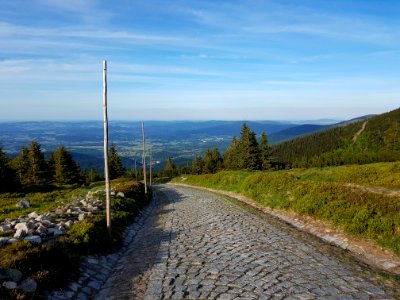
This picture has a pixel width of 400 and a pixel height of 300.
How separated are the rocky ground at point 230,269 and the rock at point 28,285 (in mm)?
578

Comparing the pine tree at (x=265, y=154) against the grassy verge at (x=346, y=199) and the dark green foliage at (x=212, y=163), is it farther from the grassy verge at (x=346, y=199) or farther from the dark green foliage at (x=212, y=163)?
the grassy verge at (x=346, y=199)

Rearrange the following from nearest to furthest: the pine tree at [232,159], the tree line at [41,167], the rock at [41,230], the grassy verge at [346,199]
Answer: the rock at [41,230], the grassy verge at [346,199], the tree line at [41,167], the pine tree at [232,159]

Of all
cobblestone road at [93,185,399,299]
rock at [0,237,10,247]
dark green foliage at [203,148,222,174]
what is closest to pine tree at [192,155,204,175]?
dark green foliage at [203,148,222,174]

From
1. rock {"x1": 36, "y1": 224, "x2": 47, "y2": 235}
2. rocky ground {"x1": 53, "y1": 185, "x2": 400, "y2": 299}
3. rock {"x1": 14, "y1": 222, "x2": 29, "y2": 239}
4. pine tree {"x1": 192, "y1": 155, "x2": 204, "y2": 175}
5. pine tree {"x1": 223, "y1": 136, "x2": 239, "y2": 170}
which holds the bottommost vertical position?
pine tree {"x1": 192, "y1": 155, "x2": 204, "y2": 175}

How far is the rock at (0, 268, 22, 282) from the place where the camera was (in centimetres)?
816

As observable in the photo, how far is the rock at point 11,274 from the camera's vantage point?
8164mm

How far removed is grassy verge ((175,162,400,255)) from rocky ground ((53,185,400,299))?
1669 millimetres

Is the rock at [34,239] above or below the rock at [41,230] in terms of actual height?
above

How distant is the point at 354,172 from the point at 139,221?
56.7 ft

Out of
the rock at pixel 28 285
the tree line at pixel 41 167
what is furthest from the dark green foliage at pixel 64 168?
the rock at pixel 28 285

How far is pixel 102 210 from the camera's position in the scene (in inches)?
735

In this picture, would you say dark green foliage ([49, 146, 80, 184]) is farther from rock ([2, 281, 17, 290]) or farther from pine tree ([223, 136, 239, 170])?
rock ([2, 281, 17, 290])

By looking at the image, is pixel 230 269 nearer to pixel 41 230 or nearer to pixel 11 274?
pixel 11 274

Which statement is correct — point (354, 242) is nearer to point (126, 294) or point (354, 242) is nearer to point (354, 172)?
point (126, 294)
